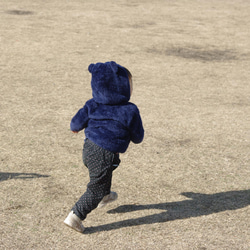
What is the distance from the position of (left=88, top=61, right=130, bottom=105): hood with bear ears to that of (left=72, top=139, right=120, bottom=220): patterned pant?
1.32ft

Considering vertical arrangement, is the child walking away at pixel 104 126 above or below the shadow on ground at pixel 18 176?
above

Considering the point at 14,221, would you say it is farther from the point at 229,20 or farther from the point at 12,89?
the point at 229,20

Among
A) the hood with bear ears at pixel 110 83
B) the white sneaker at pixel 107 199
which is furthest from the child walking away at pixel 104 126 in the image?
the white sneaker at pixel 107 199

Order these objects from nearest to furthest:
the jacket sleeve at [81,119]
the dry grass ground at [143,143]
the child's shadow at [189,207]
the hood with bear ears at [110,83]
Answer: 1. the hood with bear ears at [110,83]
2. the jacket sleeve at [81,119]
3. the dry grass ground at [143,143]
4. the child's shadow at [189,207]

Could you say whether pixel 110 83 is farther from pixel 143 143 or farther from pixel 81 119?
pixel 143 143

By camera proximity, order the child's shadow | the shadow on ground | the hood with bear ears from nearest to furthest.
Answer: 1. the hood with bear ears
2. the child's shadow
3. the shadow on ground

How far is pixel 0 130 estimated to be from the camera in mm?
6188

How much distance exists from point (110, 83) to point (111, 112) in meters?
0.23

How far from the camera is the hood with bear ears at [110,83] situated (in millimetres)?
3783

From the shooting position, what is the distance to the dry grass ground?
413cm

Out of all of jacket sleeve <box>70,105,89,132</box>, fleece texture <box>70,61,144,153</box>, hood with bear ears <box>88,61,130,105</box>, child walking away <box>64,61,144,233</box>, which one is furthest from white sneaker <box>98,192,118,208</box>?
hood with bear ears <box>88,61,130,105</box>

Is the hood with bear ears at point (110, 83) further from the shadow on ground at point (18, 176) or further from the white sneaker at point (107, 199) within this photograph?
the shadow on ground at point (18, 176)

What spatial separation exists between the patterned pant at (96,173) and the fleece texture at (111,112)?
6 centimetres

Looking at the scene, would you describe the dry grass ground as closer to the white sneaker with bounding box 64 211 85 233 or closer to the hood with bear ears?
the white sneaker with bounding box 64 211 85 233
